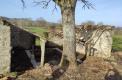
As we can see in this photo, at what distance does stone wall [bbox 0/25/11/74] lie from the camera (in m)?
14.2

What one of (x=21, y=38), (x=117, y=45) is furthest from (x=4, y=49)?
(x=117, y=45)

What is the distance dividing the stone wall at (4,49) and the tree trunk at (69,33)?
3.30 m

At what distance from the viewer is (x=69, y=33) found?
16359 mm

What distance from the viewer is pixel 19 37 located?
847 inches

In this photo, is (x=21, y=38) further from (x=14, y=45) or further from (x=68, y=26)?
(x=68, y=26)

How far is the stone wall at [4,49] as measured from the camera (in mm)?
14195

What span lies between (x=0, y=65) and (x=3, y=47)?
0.86 meters

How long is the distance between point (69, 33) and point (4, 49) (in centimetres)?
383

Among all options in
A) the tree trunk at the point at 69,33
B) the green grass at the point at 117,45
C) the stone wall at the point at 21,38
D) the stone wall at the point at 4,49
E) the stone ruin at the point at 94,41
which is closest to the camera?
the stone wall at the point at 4,49

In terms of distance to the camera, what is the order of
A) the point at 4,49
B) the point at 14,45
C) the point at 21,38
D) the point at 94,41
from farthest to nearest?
the point at 94,41, the point at 21,38, the point at 14,45, the point at 4,49

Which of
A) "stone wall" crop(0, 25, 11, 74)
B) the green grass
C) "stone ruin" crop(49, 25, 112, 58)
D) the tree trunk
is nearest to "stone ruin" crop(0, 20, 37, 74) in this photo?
"stone wall" crop(0, 25, 11, 74)

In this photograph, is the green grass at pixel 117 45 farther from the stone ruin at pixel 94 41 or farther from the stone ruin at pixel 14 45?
the stone ruin at pixel 14 45

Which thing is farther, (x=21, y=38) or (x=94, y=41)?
(x=94, y=41)

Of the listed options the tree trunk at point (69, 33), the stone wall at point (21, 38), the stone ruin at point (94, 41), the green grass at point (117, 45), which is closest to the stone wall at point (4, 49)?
the tree trunk at point (69, 33)
